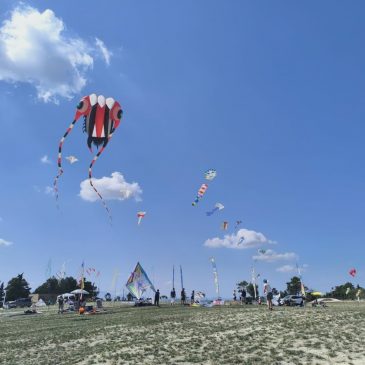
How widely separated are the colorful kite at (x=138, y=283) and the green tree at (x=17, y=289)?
10723 centimetres

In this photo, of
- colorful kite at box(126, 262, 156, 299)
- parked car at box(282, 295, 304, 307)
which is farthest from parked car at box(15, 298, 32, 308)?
parked car at box(282, 295, 304, 307)

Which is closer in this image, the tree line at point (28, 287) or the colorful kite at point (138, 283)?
the colorful kite at point (138, 283)

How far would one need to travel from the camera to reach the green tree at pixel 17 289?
15400 centimetres

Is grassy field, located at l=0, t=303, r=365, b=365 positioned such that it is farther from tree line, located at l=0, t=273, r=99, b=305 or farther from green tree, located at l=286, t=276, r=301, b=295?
tree line, located at l=0, t=273, r=99, b=305

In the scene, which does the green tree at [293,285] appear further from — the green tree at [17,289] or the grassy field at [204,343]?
the green tree at [17,289]

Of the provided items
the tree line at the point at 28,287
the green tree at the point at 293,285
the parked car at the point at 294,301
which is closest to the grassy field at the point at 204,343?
the parked car at the point at 294,301

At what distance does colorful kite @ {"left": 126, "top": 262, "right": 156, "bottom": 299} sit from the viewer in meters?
63.1

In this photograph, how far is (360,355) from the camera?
16.2m

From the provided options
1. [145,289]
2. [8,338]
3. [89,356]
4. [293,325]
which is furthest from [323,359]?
[145,289]

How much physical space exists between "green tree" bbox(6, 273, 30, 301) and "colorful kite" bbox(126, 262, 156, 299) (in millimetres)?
107228

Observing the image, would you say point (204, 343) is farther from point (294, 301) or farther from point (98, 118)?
point (294, 301)

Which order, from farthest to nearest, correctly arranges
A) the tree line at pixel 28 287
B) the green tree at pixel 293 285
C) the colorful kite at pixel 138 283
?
the tree line at pixel 28 287 → the green tree at pixel 293 285 → the colorful kite at pixel 138 283

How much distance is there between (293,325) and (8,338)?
55.3ft

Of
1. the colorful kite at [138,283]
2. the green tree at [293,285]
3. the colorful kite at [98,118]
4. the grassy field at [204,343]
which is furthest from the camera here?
the green tree at [293,285]
